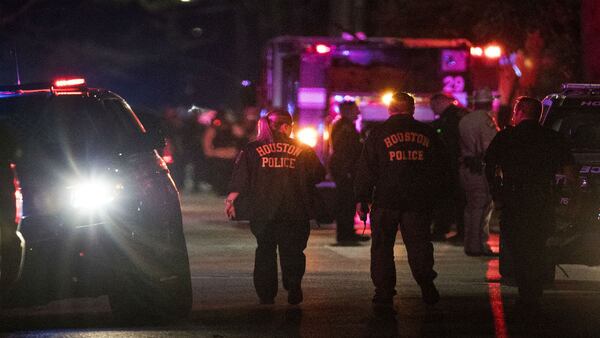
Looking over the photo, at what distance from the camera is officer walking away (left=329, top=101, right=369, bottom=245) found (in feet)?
58.2

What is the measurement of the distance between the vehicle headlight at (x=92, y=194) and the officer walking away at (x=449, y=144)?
6.84 meters

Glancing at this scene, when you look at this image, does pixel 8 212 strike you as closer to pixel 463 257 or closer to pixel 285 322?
pixel 285 322

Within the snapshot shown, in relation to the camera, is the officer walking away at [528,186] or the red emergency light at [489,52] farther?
the red emergency light at [489,52]

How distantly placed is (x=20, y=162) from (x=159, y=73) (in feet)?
136

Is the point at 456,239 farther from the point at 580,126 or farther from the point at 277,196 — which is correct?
the point at 277,196

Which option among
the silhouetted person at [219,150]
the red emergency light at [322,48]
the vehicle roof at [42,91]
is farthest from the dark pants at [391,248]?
the silhouetted person at [219,150]

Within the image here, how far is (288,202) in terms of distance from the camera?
1177 cm

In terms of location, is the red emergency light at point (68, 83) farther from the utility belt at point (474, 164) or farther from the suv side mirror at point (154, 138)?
the utility belt at point (474, 164)

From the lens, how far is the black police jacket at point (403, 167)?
11.4 m

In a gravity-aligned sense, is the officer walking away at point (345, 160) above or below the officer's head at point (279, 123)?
below

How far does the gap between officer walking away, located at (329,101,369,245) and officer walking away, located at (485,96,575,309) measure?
600 centimetres

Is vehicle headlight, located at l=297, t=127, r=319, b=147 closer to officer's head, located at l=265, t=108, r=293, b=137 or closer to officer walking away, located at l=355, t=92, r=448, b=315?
officer's head, located at l=265, t=108, r=293, b=137

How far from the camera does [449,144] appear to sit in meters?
16.8

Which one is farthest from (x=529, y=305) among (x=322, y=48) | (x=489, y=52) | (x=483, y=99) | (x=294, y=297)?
(x=489, y=52)
